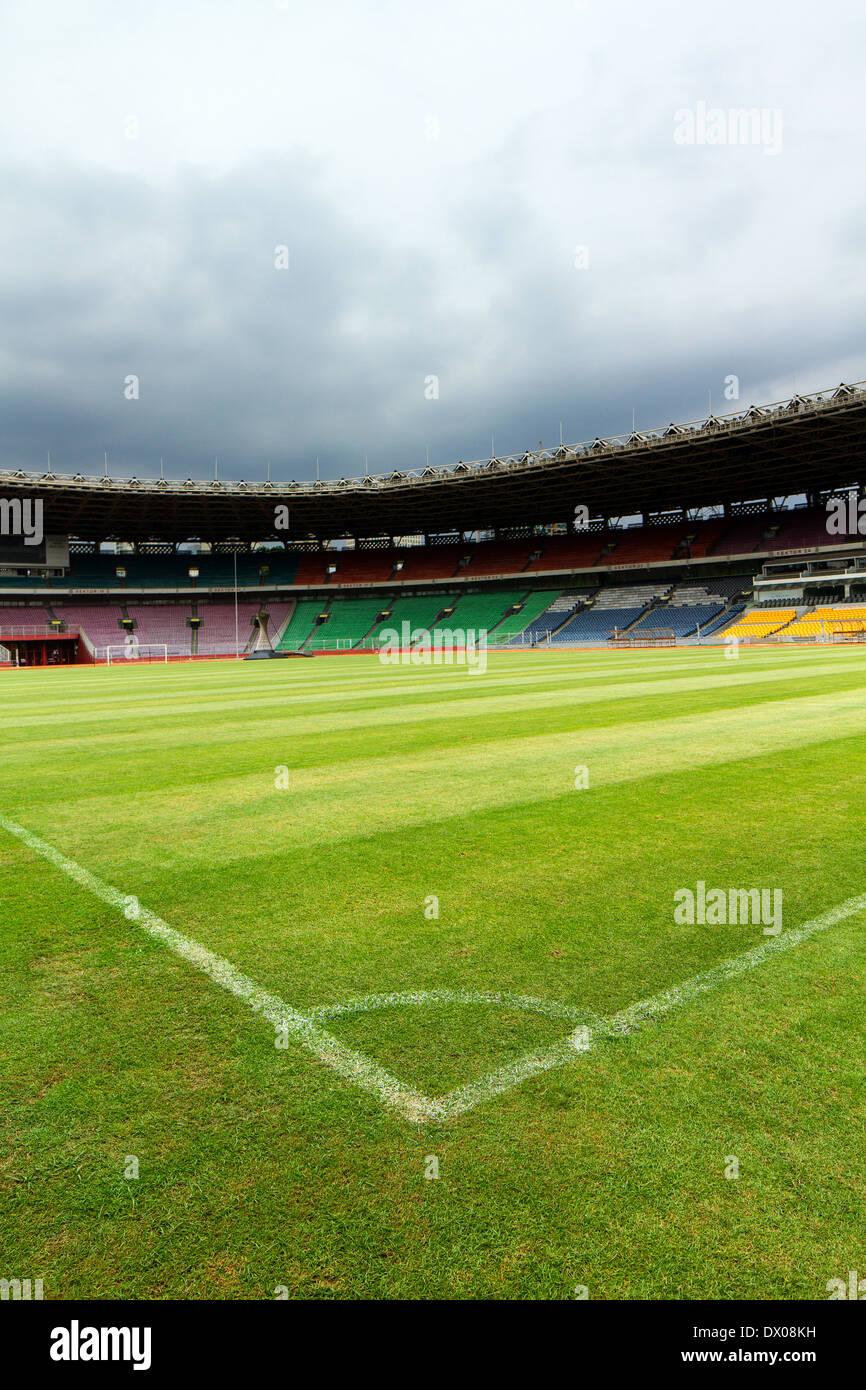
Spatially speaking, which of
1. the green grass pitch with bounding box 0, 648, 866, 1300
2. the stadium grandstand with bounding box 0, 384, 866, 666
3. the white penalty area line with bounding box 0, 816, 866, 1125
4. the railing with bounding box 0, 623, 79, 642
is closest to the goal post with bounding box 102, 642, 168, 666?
the stadium grandstand with bounding box 0, 384, 866, 666

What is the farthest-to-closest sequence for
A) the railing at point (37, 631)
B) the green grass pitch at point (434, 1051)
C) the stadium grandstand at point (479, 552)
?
the railing at point (37, 631), the stadium grandstand at point (479, 552), the green grass pitch at point (434, 1051)

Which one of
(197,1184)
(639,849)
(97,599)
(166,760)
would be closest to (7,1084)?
(197,1184)

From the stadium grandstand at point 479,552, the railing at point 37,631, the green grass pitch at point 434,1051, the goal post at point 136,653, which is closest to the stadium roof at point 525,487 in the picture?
the stadium grandstand at point 479,552

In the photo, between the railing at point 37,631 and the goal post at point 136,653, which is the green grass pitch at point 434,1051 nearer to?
the goal post at point 136,653

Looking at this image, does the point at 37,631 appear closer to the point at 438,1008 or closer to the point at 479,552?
the point at 479,552

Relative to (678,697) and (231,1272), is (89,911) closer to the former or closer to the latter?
(231,1272)

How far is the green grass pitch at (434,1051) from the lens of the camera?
2.03 metres

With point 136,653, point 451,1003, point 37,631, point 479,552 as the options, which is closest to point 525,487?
point 479,552

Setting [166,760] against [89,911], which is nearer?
[89,911]

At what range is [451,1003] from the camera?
131 inches

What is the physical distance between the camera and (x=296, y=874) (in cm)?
507

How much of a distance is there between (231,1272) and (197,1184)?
356 millimetres

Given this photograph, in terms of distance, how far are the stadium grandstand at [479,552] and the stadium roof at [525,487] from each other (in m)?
0.21

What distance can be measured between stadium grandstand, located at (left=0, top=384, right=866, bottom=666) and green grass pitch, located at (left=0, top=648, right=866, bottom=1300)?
4564cm
